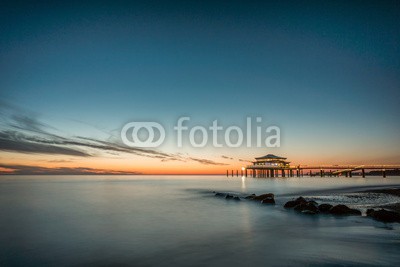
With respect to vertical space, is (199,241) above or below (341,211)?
below

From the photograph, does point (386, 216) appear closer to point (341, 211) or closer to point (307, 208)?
point (341, 211)

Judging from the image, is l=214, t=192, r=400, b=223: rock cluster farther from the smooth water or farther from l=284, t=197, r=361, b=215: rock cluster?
the smooth water

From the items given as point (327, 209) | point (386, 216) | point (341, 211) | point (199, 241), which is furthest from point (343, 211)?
→ point (199, 241)

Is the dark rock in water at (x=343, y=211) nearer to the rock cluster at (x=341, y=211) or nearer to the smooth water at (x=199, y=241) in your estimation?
the rock cluster at (x=341, y=211)

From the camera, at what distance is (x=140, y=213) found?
22.1m

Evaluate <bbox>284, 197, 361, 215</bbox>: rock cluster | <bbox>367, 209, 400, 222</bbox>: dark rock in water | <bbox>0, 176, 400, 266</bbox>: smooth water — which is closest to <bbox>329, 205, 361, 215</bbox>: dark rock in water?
<bbox>284, 197, 361, 215</bbox>: rock cluster

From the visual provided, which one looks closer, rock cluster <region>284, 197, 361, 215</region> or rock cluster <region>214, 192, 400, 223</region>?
rock cluster <region>214, 192, 400, 223</region>

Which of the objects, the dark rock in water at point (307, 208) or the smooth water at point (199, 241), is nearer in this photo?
the smooth water at point (199, 241)

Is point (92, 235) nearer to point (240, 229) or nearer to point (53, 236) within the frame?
point (53, 236)

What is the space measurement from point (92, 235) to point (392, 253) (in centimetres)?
1313

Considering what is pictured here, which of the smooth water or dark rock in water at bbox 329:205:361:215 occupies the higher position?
dark rock in water at bbox 329:205:361:215

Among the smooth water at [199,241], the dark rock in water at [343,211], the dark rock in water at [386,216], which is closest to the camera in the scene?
the smooth water at [199,241]

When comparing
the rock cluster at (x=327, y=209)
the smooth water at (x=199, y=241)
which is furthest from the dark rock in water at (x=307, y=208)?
the smooth water at (x=199, y=241)

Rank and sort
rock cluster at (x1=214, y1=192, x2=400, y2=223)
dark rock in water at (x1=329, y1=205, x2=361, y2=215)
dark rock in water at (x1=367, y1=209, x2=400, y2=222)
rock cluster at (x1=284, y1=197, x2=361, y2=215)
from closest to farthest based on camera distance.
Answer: dark rock in water at (x1=367, y1=209, x2=400, y2=222) → rock cluster at (x1=214, y1=192, x2=400, y2=223) → dark rock in water at (x1=329, y1=205, x2=361, y2=215) → rock cluster at (x1=284, y1=197, x2=361, y2=215)
